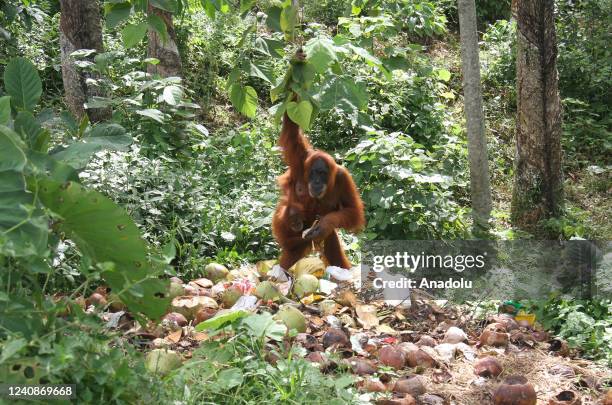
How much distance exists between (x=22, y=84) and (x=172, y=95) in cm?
348

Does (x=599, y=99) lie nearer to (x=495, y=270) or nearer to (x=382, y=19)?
(x=382, y=19)

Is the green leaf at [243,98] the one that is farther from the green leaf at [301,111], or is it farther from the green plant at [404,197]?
the green plant at [404,197]

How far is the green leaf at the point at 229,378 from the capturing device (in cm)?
282

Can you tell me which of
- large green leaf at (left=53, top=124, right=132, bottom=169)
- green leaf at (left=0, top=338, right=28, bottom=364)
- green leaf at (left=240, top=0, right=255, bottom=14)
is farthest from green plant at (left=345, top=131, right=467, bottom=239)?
green leaf at (left=0, top=338, right=28, bottom=364)

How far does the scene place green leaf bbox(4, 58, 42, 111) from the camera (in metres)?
2.76

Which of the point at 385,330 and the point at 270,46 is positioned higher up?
the point at 270,46

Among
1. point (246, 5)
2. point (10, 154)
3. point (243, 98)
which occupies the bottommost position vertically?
point (10, 154)

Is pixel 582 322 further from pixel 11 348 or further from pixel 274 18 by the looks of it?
pixel 11 348

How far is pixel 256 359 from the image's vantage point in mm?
3166

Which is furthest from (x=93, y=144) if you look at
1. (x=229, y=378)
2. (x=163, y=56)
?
(x=163, y=56)

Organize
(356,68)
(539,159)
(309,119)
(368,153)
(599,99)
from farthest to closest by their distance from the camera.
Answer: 1. (599,99)
2. (356,68)
3. (539,159)
4. (368,153)
5. (309,119)

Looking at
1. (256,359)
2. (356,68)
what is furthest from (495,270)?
(356,68)

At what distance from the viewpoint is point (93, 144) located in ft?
8.70

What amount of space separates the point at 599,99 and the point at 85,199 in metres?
9.22
